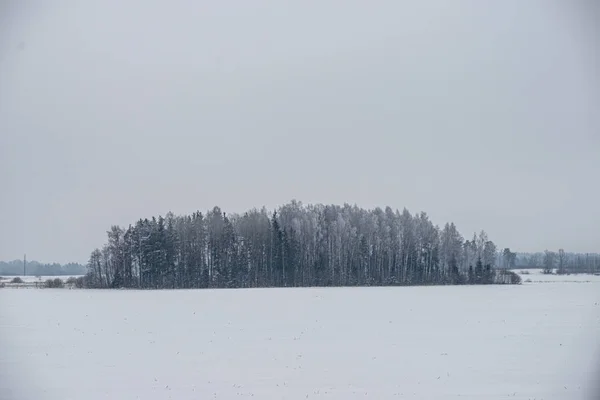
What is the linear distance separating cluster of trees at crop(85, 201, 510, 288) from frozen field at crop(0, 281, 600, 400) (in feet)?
168

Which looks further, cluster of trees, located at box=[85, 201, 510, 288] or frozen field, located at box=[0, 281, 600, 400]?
cluster of trees, located at box=[85, 201, 510, 288]

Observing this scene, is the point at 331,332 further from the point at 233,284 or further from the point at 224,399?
the point at 233,284

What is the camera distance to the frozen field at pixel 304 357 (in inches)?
526

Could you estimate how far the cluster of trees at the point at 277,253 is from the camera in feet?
263

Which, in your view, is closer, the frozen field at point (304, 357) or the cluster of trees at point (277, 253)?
the frozen field at point (304, 357)

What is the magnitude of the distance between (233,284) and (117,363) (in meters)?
62.5

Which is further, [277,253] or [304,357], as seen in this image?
[277,253]

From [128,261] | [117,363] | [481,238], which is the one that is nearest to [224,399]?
[117,363]

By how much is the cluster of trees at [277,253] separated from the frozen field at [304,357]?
168 ft

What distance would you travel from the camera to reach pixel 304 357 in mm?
17312

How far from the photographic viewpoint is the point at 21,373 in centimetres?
1505

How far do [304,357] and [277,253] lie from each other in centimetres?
6399

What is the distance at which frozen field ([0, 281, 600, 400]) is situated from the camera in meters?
13.4

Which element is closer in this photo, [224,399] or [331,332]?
[224,399]
